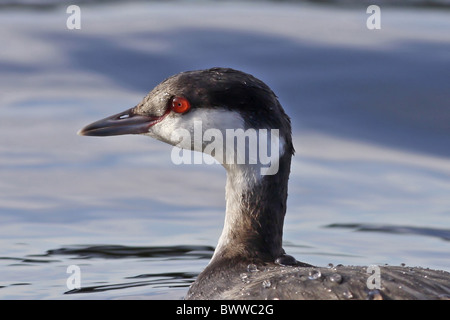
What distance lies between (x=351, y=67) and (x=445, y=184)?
2941 millimetres

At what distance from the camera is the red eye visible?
22.1ft

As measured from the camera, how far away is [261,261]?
22.0 ft

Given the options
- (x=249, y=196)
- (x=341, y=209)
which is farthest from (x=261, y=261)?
(x=341, y=209)

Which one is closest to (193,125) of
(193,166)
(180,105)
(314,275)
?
(180,105)

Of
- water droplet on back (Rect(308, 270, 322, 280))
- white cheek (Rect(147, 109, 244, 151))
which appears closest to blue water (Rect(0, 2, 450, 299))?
white cheek (Rect(147, 109, 244, 151))

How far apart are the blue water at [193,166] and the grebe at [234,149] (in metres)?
0.78

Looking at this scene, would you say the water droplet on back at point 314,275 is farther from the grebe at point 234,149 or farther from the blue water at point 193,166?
the blue water at point 193,166

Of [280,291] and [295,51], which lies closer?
[280,291]

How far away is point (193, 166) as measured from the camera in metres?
11.2

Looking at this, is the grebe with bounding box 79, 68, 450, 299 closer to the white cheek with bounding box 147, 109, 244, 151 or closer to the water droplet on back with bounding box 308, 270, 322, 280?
the white cheek with bounding box 147, 109, 244, 151

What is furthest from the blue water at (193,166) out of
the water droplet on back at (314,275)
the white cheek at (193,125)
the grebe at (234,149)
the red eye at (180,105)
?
the water droplet on back at (314,275)

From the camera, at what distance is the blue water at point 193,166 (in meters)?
8.44
